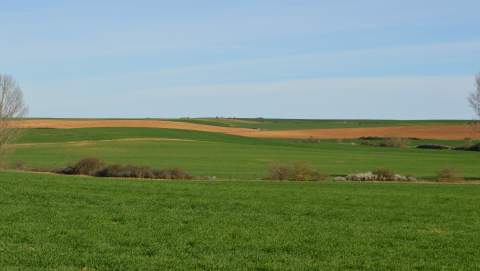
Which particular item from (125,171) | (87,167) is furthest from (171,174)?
(87,167)

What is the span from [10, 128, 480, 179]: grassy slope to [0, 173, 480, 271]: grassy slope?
894 inches

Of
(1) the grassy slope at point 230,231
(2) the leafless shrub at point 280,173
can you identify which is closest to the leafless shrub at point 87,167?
(2) the leafless shrub at point 280,173

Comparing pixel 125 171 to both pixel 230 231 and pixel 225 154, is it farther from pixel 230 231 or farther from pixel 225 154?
pixel 225 154

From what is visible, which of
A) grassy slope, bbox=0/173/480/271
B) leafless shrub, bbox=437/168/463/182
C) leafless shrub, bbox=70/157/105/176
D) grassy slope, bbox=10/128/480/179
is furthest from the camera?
grassy slope, bbox=10/128/480/179

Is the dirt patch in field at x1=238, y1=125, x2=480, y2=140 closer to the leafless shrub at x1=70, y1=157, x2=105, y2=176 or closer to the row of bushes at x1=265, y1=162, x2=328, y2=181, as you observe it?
the row of bushes at x1=265, y1=162, x2=328, y2=181

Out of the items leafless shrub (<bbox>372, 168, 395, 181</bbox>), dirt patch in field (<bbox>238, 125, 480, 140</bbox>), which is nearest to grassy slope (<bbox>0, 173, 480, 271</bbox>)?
leafless shrub (<bbox>372, 168, 395, 181</bbox>)

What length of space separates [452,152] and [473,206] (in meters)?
57.5

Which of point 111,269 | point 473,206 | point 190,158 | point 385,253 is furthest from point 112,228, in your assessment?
point 190,158

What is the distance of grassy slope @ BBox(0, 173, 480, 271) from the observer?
11.5 m

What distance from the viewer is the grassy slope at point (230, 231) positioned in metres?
11.5

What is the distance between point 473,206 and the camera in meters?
21.3

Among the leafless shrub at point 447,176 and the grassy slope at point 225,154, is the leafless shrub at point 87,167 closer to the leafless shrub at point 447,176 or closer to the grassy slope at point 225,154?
the grassy slope at point 225,154

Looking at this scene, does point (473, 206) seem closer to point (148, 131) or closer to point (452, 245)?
point (452, 245)

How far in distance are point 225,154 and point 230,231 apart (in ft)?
178
